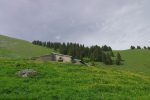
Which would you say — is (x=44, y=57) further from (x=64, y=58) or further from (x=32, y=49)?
(x=32, y=49)

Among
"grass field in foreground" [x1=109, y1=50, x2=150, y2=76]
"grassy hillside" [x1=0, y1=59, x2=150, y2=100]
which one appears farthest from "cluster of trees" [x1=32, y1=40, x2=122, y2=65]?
"grassy hillside" [x1=0, y1=59, x2=150, y2=100]

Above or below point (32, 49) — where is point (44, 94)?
below

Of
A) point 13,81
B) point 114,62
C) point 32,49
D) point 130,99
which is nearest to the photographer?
point 130,99

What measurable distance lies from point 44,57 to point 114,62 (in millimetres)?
71023

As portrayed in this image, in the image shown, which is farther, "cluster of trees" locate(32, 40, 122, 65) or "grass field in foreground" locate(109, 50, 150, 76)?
"cluster of trees" locate(32, 40, 122, 65)

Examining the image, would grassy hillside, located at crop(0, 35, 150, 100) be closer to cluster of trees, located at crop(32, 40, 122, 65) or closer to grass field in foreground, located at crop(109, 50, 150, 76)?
grass field in foreground, located at crop(109, 50, 150, 76)

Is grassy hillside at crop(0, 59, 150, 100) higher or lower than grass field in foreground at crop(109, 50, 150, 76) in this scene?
lower

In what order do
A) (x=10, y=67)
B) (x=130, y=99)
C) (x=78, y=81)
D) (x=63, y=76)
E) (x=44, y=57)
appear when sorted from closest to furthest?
(x=130, y=99) → (x=78, y=81) → (x=63, y=76) → (x=10, y=67) → (x=44, y=57)

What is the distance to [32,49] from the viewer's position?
627 ft

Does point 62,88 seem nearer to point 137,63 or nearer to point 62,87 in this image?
point 62,87

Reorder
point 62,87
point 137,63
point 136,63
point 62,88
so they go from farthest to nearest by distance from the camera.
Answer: point 137,63 < point 136,63 < point 62,87 < point 62,88

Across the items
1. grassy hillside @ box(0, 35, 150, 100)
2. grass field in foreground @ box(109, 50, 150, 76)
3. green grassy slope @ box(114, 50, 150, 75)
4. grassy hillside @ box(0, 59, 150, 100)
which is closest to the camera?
grassy hillside @ box(0, 59, 150, 100)

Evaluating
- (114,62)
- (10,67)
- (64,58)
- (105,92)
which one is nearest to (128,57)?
(114,62)

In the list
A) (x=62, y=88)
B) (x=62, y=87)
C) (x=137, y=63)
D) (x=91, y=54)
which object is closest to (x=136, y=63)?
(x=137, y=63)
